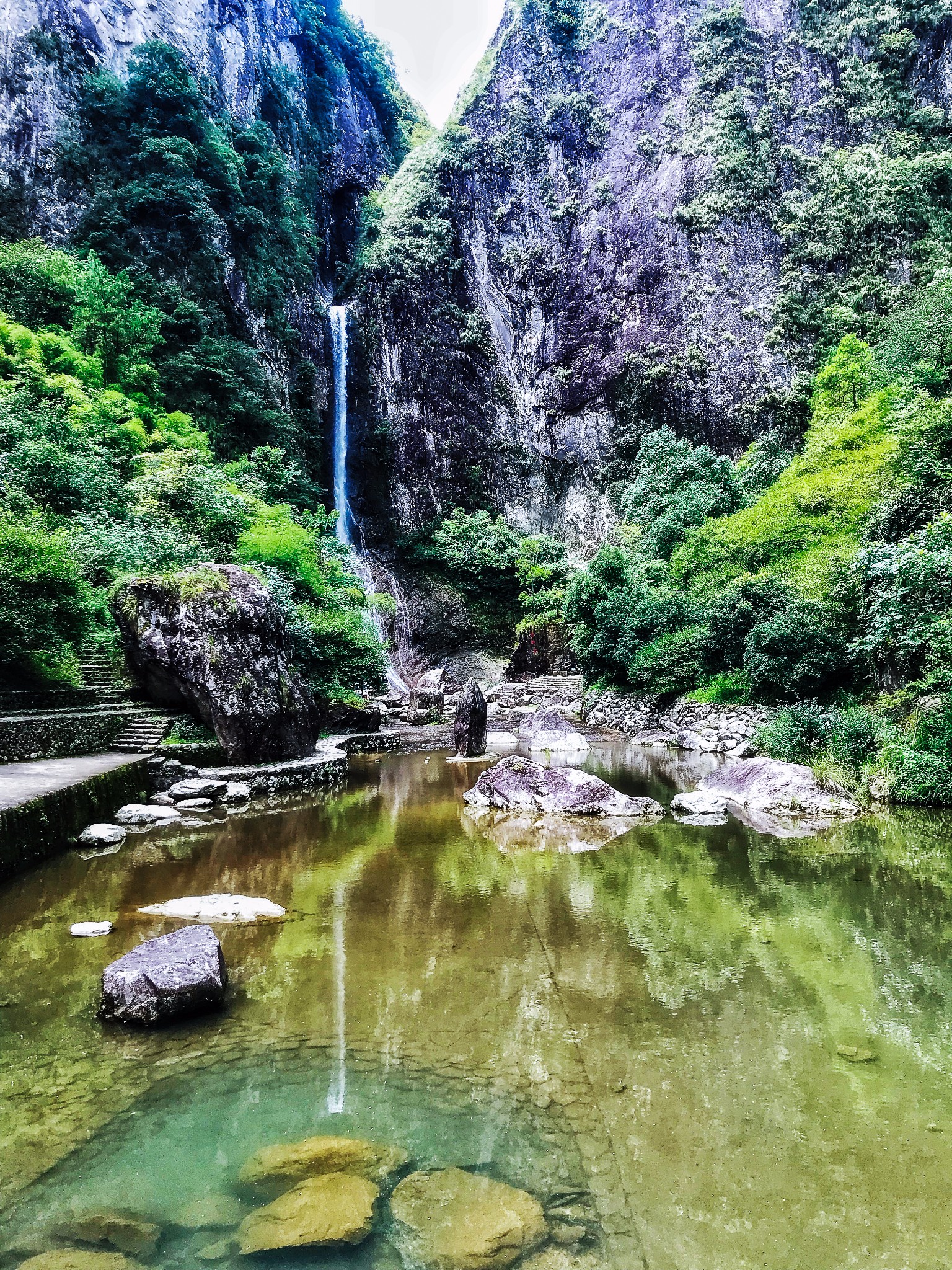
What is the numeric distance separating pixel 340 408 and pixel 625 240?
19.3 m

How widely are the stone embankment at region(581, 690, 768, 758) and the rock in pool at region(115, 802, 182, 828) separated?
37.3 ft

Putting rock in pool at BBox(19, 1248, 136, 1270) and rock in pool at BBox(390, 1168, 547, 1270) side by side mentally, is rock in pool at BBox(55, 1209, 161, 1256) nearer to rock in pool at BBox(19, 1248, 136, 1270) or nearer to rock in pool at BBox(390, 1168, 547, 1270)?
rock in pool at BBox(19, 1248, 136, 1270)

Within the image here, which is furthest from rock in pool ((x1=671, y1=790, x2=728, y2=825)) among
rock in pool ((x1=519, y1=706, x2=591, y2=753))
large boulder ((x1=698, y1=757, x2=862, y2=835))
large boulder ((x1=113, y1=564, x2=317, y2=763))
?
large boulder ((x1=113, y1=564, x2=317, y2=763))

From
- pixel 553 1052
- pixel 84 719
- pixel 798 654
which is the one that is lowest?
pixel 553 1052

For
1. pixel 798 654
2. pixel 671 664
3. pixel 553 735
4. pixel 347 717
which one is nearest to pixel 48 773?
pixel 347 717

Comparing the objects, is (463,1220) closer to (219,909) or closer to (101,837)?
(219,909)

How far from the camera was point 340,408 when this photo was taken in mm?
37812

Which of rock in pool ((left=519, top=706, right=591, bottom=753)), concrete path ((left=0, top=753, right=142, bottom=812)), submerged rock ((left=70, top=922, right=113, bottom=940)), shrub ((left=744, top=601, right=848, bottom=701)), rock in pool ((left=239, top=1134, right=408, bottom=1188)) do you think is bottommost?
rock in pool ((left=519, top=706, right=591, bottom=753))

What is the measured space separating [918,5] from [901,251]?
1474cm

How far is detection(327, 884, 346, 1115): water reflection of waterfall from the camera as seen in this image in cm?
318

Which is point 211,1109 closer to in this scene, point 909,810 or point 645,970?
point 645,970

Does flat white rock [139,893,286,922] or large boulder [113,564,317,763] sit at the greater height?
large boulder [113,564,317,763]

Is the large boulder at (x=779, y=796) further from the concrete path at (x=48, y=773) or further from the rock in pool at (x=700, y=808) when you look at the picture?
the concrete path at (x=48, y=773)

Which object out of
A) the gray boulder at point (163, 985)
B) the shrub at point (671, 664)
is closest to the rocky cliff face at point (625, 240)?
the shrub at point (671, 664)
